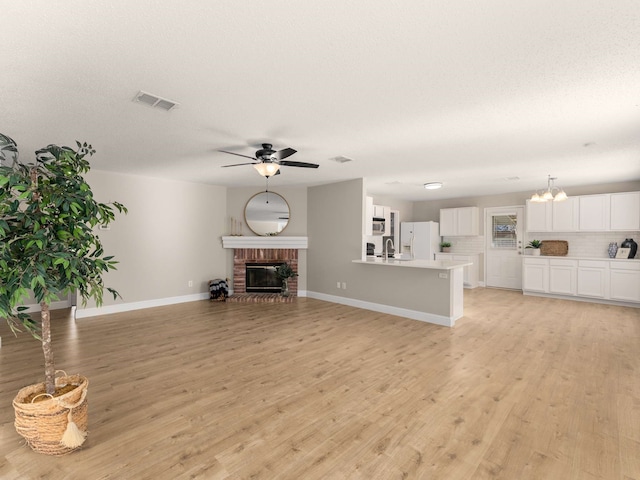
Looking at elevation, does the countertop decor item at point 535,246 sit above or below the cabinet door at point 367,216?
below

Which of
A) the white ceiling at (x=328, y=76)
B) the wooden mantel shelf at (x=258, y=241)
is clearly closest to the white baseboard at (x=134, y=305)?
the wooden mantel shelf at (x=258, y=241)

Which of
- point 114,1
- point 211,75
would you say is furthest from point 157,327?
point 114,1

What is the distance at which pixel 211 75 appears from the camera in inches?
88.7

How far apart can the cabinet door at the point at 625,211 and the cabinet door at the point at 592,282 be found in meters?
0.96

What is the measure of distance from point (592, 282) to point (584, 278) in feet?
0.48

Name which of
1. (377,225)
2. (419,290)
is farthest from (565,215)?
(419,290)

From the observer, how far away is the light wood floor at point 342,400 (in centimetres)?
188

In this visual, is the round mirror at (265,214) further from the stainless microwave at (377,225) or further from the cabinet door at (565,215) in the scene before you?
the cabinet door at (565,215)

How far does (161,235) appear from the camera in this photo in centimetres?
619

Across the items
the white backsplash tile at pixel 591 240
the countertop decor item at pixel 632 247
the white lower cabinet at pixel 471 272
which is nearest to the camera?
the countertop decor item at pixel 632 247

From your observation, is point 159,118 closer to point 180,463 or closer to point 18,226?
point 18,226

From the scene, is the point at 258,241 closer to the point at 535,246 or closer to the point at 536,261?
the point at 536,261

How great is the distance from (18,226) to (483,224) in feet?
30.1

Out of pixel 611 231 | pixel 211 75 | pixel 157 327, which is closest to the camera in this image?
pixel 211 75
